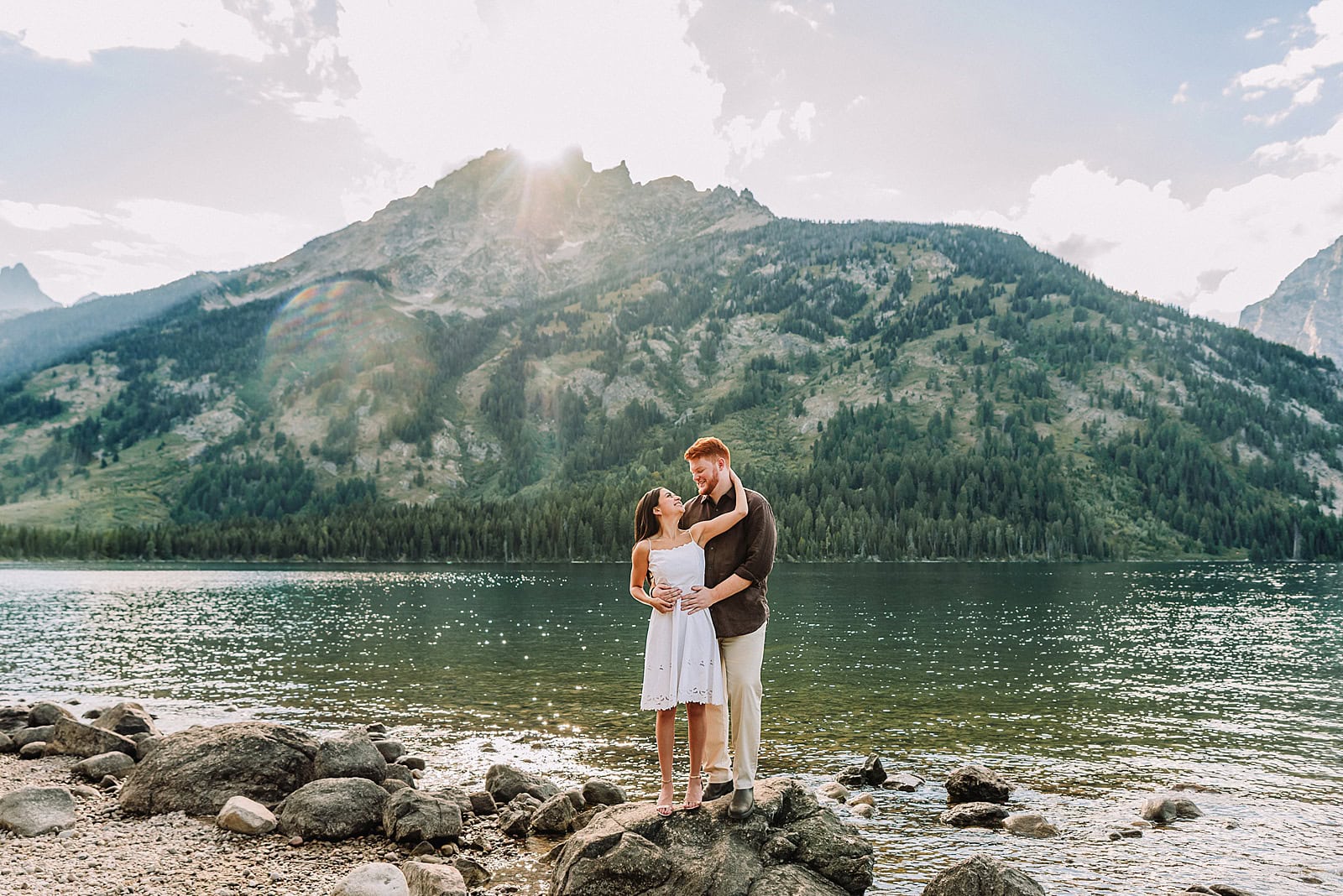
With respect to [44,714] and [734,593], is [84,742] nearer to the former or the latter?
[44,714]

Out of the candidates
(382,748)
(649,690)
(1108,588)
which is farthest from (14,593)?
(1108,588)

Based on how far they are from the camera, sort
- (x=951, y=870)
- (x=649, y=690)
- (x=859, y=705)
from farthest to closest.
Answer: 1. (x=859, y=705)
2. (x=951, y=870)
3. (x=649, y=690)

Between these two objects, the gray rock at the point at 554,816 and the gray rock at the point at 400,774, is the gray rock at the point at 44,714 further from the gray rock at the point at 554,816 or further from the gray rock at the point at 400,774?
the gray rock at the point at 554,816

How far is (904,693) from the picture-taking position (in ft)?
138

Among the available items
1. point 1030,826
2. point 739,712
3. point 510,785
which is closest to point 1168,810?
point 1030,826

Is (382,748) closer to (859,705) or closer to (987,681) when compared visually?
(859,705)

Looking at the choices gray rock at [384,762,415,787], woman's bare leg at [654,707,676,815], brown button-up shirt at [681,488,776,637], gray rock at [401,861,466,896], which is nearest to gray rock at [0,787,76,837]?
gray rock at [384,762,415,787]

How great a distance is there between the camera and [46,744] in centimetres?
2708

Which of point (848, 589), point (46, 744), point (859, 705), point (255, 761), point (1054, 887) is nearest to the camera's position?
point (1054, 887)

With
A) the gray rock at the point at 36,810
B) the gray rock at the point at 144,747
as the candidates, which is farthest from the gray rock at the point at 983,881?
the gray rock at the point at 144,747

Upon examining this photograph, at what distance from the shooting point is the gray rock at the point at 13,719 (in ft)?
100

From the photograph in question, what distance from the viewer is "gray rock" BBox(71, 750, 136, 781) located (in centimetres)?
2308

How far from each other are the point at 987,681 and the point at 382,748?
3405cm

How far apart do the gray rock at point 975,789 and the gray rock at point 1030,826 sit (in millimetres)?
2128
